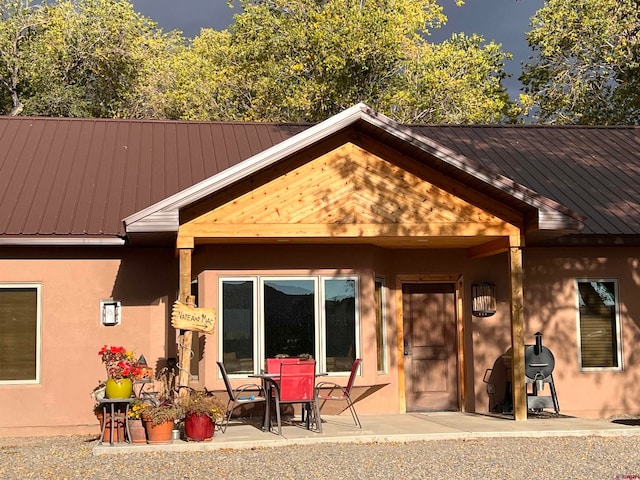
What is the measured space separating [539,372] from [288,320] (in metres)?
3.70

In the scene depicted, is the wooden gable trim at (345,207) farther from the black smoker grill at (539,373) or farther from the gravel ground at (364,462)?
the gravel ground at (364,462)

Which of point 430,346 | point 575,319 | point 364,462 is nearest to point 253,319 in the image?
point 430,346

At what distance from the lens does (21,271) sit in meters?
11.6

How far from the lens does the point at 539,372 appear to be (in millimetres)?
11891

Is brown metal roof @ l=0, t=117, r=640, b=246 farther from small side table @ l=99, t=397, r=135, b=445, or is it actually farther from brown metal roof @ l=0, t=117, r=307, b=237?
small side table @ l=99, t=397, r=135, b=445

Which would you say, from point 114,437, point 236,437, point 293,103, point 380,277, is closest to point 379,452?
point 236,437

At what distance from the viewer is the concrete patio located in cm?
930

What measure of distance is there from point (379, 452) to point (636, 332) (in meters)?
5.94

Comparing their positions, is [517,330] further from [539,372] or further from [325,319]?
[325,319]

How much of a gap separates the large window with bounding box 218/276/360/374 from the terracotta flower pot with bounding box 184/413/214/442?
208 centimetres

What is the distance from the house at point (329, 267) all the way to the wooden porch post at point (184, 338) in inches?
1.3

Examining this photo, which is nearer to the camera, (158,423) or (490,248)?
(158,423)

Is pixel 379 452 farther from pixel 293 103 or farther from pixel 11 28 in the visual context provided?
pixel 11 28

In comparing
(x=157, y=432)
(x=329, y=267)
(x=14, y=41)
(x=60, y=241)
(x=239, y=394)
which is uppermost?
(x=14, y=41)
